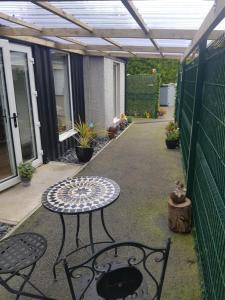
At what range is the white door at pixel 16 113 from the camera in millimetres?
4152

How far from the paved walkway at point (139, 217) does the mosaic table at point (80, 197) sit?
258 millimetres

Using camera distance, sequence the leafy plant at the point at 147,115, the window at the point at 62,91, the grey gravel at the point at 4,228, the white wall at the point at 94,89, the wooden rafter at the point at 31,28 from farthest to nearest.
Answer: the leafy plant at the point at 147,115
the white wall at the point at 94,89
the window at the point at 62,91
the wooden rafter at the point at 31,28
the grey gravel at the point at 4,228

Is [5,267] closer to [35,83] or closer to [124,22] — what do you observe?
[124,22]

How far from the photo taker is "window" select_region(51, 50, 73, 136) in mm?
6062

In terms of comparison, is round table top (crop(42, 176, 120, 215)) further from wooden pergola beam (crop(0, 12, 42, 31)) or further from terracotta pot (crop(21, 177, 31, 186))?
wooden pergola beam (crop(0, 12, 42, 31))

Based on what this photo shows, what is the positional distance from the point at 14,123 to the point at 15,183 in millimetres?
1036

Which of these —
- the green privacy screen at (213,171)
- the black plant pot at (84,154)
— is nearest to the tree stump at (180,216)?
the green privacy screen at (213,171)

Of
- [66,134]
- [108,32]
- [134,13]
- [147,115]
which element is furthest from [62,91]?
[147,115]

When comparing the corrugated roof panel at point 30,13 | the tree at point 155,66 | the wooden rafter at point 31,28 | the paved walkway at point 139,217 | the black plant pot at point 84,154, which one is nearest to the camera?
the paved walkway at point 139,217

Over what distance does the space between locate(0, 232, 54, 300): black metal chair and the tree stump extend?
5.21ft

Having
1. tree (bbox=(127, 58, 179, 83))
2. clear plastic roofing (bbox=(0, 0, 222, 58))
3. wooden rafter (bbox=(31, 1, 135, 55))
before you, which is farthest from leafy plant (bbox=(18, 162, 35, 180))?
tree (bbox=(127, 58, 179, 83))

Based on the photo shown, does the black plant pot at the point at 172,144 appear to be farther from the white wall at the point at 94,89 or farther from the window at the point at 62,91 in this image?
the window at the point at 62,91

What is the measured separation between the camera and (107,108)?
8109 millimetres

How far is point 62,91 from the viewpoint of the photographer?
21.2 ft
